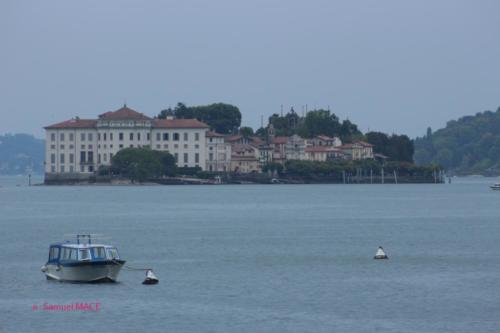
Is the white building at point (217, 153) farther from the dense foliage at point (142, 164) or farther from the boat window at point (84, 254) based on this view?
the boat window at point (84, 254)

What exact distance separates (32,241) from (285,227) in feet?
56.7

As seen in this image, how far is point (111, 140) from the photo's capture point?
176 m

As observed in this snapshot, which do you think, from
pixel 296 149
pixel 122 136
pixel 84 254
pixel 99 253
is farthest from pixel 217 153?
pixel 84 254

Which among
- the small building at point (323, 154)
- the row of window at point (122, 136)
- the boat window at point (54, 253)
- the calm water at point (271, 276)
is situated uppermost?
the row of window at point (122, 136)

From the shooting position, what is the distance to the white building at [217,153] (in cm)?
18112

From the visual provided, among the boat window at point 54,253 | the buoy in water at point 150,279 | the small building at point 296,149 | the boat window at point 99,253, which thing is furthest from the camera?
the small building at point 296,149

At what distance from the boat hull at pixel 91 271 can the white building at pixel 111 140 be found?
13504 centimetres

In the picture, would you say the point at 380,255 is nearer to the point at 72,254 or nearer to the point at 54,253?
the point at 54,253

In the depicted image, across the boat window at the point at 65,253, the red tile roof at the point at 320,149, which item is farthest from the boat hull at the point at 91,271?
the red tile roof at the point at 320,149

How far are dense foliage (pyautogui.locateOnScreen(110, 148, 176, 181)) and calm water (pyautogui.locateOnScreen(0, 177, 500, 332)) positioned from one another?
267 ft

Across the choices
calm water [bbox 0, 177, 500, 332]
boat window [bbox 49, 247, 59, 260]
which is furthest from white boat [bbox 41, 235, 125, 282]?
boat window [bbox 49, 247, 59, 260]

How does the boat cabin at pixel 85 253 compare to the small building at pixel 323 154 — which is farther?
the small building at pixel 323 154

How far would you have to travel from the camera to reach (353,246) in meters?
58.0

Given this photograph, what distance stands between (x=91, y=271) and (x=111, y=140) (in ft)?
447
